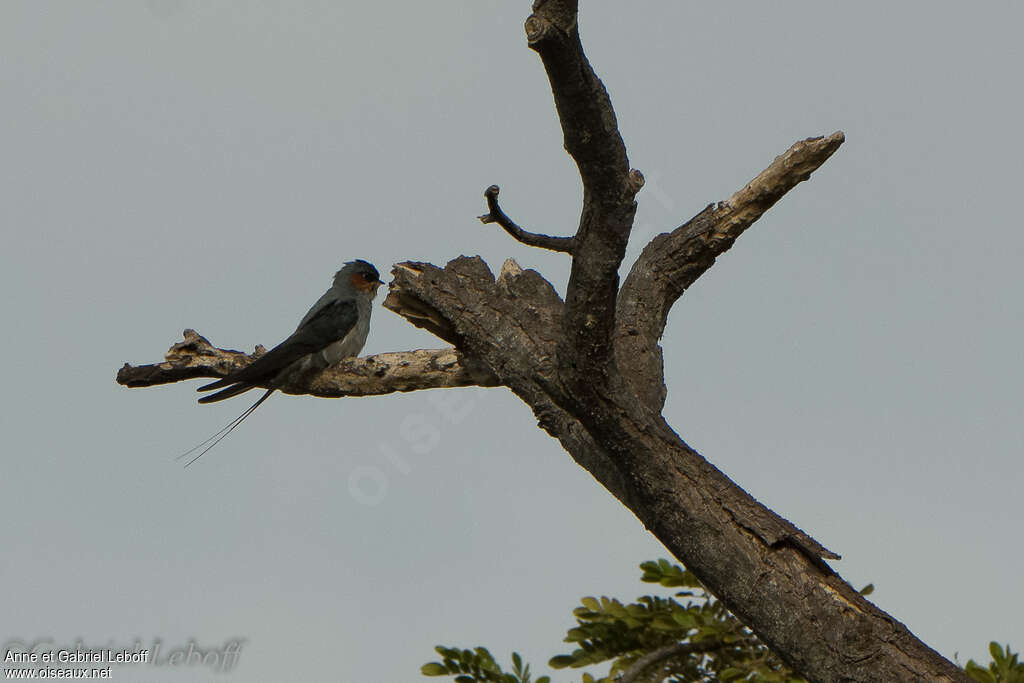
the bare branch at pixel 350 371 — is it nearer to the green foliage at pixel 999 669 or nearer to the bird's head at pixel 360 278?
the bird's head at pixel 360 278

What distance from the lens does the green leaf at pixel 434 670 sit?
21.3 feet

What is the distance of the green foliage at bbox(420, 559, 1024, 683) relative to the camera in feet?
20.7

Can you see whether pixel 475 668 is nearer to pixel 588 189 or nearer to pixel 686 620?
pixel 686 620

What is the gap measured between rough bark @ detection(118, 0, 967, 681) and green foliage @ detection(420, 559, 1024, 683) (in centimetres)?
125

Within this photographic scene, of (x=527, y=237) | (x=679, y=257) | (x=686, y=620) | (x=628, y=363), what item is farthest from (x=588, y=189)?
(x=686, y=620)

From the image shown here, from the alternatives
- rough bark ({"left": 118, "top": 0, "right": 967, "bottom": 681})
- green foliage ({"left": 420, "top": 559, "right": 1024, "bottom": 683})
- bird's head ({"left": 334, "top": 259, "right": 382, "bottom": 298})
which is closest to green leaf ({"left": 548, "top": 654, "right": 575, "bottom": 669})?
green foliage ({"left": 420, "top": 559, "right": 1024, "bottom": 683})

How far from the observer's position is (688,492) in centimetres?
504

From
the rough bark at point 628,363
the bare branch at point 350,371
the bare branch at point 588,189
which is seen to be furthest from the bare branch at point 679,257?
the bare branch at point 588,189

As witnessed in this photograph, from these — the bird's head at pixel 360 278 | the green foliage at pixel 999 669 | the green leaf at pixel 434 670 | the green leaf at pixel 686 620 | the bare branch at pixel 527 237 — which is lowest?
the green foliage at pixel 999 669

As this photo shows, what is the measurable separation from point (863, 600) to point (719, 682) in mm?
1878

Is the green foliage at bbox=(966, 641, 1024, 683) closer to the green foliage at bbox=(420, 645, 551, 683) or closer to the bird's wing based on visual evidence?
the green foliage at bbox=(420, 645, 551, 683)

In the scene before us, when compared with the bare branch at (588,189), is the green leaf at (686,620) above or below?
below

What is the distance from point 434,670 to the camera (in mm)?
6512

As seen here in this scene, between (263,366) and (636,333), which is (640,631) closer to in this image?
(636,333)
